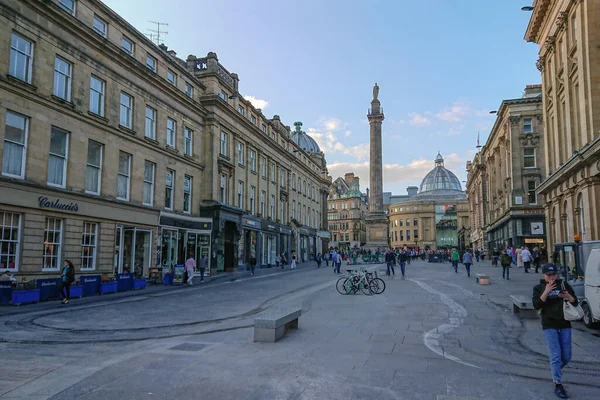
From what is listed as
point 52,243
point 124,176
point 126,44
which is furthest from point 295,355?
point 126,44

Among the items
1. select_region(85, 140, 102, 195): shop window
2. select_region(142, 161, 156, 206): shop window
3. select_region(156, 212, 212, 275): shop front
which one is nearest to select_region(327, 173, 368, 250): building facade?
select_region(156, 212, 212, 275): shop front

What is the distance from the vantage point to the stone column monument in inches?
3440

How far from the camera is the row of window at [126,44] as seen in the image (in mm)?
20891

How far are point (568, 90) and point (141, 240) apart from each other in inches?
977

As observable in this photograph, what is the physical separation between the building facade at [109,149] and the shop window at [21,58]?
1.9 inches

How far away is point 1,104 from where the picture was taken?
55.6ft

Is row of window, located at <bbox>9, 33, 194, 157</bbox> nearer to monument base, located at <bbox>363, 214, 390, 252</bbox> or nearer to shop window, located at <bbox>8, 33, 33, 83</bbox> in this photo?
shop window, located at <bbox>8, 33, 33, 83</bbox>

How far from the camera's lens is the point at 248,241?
1553 inches

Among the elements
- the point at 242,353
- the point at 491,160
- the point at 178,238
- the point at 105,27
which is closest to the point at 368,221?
the point at 491,160

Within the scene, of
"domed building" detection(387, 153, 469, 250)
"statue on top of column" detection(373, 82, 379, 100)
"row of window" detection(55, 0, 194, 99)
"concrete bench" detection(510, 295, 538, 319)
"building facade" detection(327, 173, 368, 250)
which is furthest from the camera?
"domed building" detection(387, 153, 469, 250)

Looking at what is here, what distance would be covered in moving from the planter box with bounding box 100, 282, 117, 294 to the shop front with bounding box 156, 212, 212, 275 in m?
5.99

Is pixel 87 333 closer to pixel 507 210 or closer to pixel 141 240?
pixel 141 240

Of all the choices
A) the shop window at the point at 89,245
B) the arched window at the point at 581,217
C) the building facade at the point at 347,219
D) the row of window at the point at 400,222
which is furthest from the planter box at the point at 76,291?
the row of window at the point at 400,222

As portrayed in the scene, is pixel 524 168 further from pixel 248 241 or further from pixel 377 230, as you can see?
pixel 377 230
